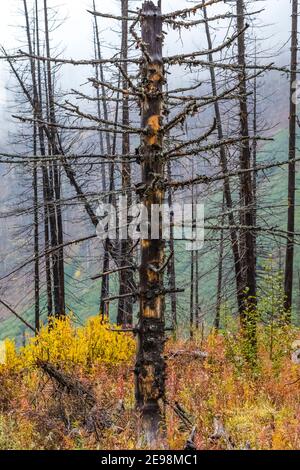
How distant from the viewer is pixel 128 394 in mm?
7750

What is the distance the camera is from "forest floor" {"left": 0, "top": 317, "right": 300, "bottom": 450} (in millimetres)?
5289

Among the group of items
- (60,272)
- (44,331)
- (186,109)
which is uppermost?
(60,272)

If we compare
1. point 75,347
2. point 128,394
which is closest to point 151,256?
point 128,394

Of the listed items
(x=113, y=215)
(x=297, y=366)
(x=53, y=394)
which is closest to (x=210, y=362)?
(x=297, y=366)

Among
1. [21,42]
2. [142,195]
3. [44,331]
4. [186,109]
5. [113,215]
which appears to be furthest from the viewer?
[21,42]

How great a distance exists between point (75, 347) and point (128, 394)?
6.32 ft

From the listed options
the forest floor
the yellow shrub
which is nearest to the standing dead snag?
the forest floor

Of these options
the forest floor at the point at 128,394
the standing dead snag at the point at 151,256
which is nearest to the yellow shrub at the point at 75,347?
the forest floor at the point at 128,394

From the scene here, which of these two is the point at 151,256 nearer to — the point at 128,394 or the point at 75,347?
the point at 128,394

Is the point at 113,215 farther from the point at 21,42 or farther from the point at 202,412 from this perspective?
the point at 21,42

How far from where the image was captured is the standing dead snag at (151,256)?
17.6 ft

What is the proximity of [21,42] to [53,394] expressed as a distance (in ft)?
47.9

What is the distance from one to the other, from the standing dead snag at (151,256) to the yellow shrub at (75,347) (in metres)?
3.71
